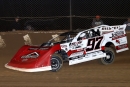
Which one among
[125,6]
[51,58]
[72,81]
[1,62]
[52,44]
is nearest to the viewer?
[72,81]

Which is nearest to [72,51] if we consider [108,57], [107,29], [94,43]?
[94,43]

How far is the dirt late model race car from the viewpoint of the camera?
35.5 feet

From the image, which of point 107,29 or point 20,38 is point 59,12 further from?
point 107,29

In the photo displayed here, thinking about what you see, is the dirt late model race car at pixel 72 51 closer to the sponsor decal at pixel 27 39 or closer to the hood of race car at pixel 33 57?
the hood of race car at pixel 33 57

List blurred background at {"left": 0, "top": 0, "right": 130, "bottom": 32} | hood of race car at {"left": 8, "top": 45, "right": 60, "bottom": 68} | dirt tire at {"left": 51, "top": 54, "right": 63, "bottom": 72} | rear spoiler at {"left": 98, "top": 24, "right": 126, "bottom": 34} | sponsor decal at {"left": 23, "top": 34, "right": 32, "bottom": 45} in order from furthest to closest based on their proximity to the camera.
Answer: blurred background at {"left": 0, "top": 0, "right": 130, "bottom": 32} → sponsor decal at {"left": 23, "top": 34, "right": 32, "bottom": 45} → rear spoiler at {"left": 98, "top": 24, "right": 126, "bottom": 34} → dirt tire at {"left": 51, "top": 54, "right": 63, "bottom": 72} → hood of race car at {"left": 8, "top": 45, "right": 60, "bottom": 68}

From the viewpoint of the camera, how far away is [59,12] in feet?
62.1

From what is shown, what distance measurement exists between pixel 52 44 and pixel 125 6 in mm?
7679

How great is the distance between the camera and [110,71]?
11.2 m

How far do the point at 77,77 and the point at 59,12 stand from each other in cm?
902

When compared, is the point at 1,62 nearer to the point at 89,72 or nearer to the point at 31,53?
the point at 31,53

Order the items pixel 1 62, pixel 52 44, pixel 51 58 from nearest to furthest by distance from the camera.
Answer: pixel 51 58 < pixel 52 44 < pixel 1 62

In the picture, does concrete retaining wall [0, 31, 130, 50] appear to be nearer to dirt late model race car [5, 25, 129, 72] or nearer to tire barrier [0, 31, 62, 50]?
tire barrier [0, 31, 62, 50]

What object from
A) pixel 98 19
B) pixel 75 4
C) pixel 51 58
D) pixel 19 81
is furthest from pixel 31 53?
pixel 75 4

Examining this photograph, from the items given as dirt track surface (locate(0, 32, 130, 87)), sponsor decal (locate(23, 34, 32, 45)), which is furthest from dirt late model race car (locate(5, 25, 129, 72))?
sponsor decal (locate(23, 34, 32, 45))
